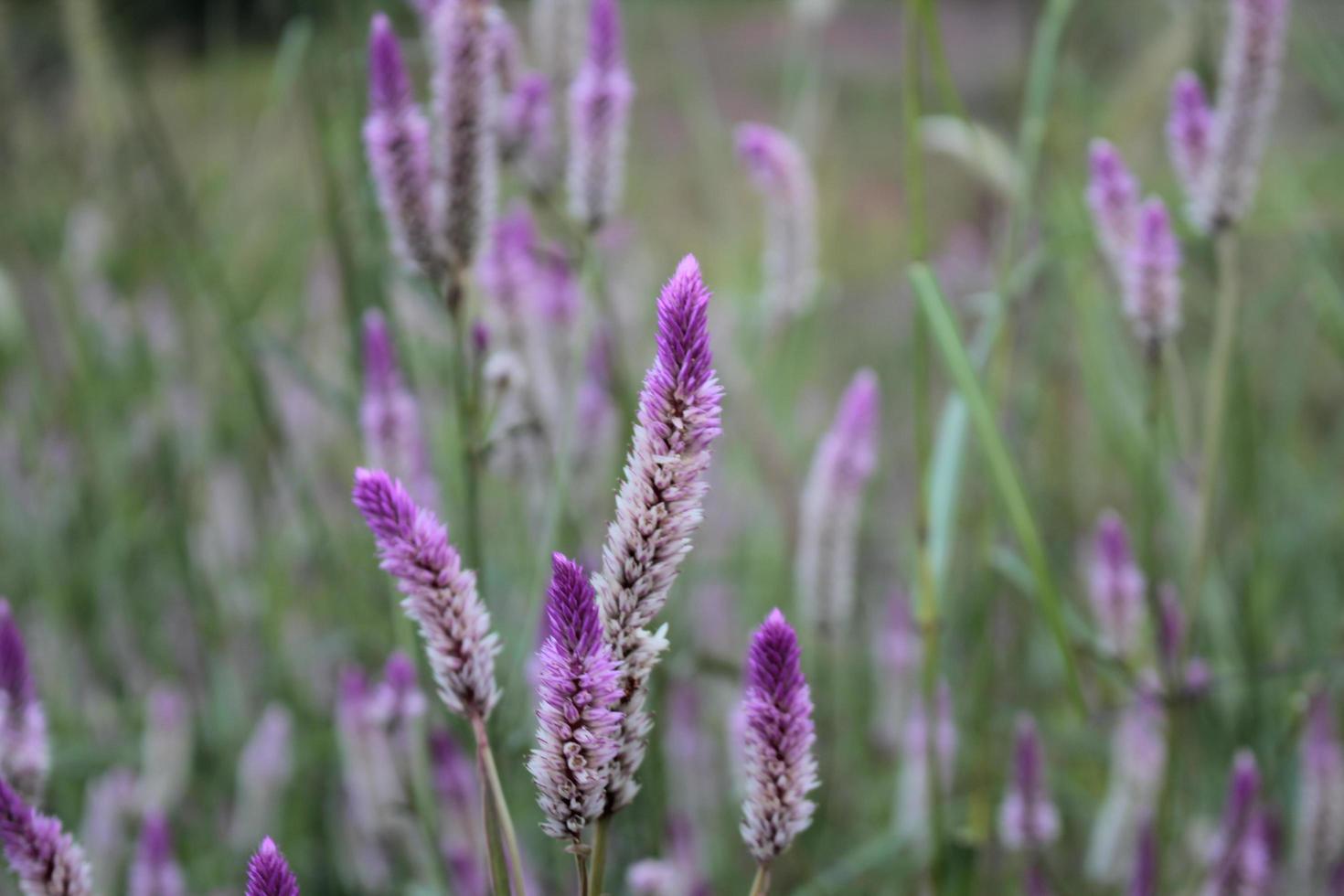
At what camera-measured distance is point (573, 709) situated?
0.34m

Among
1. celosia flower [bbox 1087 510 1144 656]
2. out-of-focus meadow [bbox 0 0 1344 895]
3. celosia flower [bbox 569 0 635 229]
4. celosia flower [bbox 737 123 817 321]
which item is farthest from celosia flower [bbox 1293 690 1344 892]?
celosia flower [bbox 569 0 635 229]

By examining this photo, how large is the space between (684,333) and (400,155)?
378mm

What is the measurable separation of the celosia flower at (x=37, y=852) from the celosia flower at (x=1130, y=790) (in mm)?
766

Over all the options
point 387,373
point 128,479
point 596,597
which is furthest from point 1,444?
point 596,597

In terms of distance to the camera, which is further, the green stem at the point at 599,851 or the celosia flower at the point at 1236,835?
the celosia flower at the point at 1236,835

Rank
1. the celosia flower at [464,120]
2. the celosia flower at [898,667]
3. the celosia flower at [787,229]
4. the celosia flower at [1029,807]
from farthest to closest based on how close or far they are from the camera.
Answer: the celosia flower at [898,667] < the celosia flower at [787,229] < the celosia flower at [1029,807] < the celosia flower at [464,120]

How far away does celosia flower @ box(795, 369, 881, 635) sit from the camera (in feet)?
2.77

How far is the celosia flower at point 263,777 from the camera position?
1053 millimetres

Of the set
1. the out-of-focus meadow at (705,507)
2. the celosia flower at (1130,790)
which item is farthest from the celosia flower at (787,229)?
the celosia flower at (1130,790)

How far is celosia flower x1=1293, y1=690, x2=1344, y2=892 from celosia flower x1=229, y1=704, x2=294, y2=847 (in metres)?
0.82

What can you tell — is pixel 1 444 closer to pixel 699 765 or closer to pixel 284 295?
pixel 284 295

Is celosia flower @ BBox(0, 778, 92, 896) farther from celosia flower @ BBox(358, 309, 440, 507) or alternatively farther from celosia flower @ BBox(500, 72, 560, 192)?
celosia flower @ BBox(500, 72, 560, 192)

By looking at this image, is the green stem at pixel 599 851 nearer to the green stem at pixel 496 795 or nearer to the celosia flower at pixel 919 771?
the green stem at pixel 496 795

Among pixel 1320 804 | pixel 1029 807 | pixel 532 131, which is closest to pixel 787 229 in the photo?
pixel 532 131
